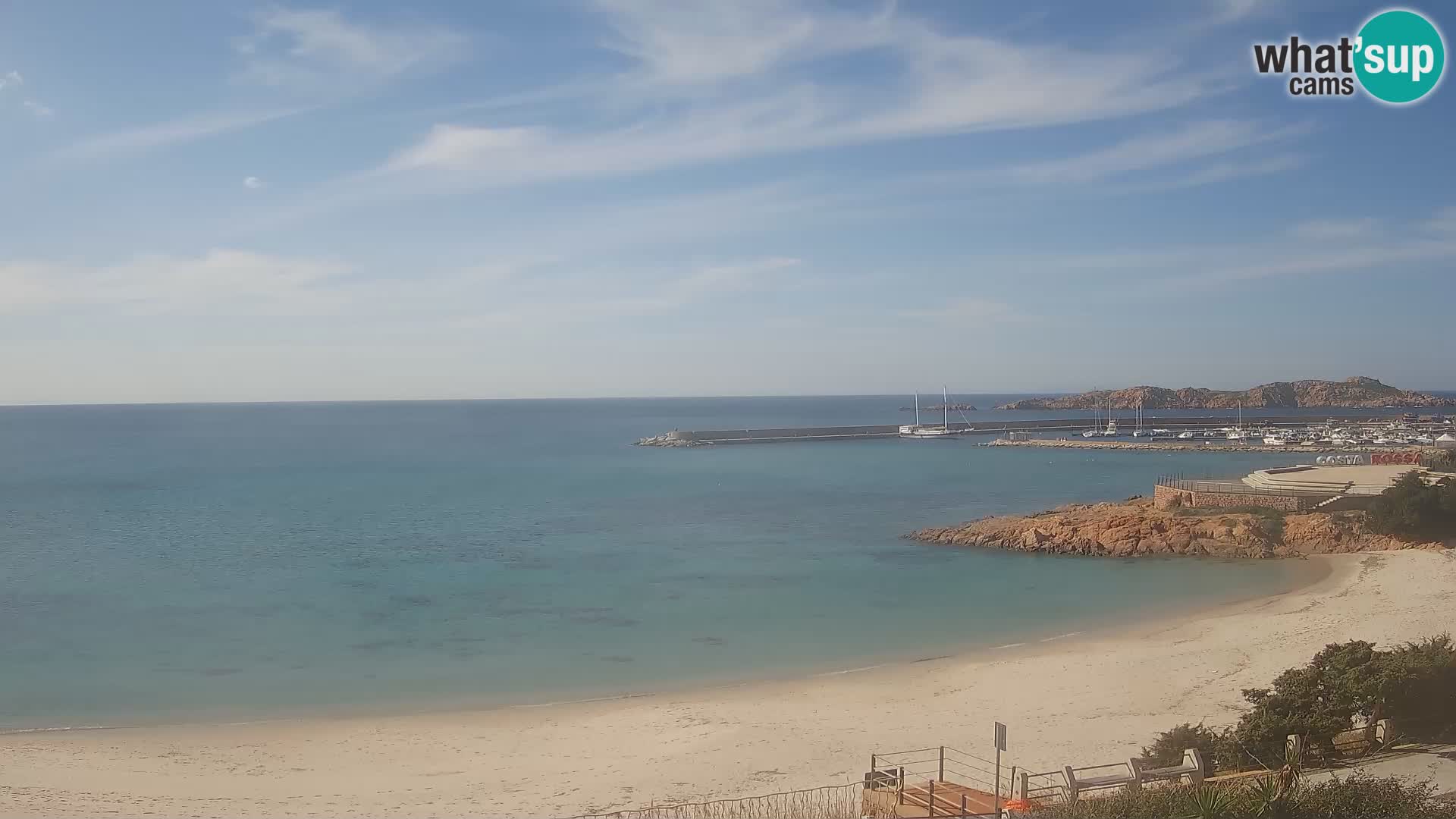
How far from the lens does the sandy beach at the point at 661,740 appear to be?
45.0 feet

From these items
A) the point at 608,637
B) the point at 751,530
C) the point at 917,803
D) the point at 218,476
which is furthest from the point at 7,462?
the point at 917,803

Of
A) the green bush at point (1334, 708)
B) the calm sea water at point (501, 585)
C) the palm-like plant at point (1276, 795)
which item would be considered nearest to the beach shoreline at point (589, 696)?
the calm sea water at point (501, 585)

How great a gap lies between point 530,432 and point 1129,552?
359 feet

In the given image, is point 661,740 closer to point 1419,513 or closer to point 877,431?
point 1419,513

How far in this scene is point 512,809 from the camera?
13.1 meters

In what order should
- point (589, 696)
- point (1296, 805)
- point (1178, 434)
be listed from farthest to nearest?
point (1178, 434) < point (589, 696) < point (1296, 805)

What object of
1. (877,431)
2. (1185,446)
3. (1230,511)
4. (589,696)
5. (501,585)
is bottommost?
(589,696)

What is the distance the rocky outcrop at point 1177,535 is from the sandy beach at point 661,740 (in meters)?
11.6

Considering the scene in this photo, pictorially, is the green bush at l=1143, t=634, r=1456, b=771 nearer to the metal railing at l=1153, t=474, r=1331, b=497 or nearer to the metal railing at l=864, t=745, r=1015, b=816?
the metal railing at l=864, t=745, r=1015, b=816

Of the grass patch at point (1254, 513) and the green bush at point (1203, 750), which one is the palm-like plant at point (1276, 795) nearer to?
the green bush at point (1203, 750)

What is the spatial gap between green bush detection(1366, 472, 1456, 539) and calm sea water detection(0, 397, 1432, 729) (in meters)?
4.81

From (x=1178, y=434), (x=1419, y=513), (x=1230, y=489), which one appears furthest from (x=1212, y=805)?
(x=1178, y=434)

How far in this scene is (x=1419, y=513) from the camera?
31172 millimetres

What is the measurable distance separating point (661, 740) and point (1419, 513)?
28.5 metres
